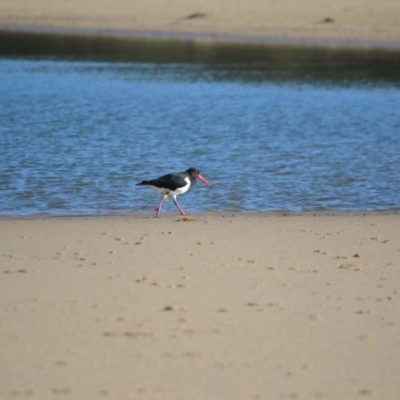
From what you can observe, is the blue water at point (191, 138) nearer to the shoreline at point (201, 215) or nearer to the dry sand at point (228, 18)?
the shoreline at point (201, 215)

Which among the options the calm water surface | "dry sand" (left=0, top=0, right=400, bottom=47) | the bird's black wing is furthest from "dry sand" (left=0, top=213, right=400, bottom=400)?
"dry sand" (left=0, top=0, right=400, bottom=47)

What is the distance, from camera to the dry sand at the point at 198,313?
19.1 ft

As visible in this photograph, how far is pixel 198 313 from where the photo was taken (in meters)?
7.02

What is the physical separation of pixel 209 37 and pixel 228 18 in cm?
268

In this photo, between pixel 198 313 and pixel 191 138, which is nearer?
pixel 198 313

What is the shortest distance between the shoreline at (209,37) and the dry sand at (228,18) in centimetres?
6

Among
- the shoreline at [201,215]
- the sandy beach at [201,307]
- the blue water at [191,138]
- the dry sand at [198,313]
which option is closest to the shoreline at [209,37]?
the blue water at [191,138]

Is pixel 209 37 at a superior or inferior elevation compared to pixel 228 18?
inferior

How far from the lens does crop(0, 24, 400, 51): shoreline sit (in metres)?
38.6

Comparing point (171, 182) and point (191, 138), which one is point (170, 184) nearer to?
point (171, 182)

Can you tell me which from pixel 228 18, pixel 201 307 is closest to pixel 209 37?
pixel 228 18

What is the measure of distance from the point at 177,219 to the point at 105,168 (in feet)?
14.1

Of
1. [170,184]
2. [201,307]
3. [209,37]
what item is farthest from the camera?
[209,37]

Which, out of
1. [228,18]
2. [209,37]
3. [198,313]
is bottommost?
[198,313]
